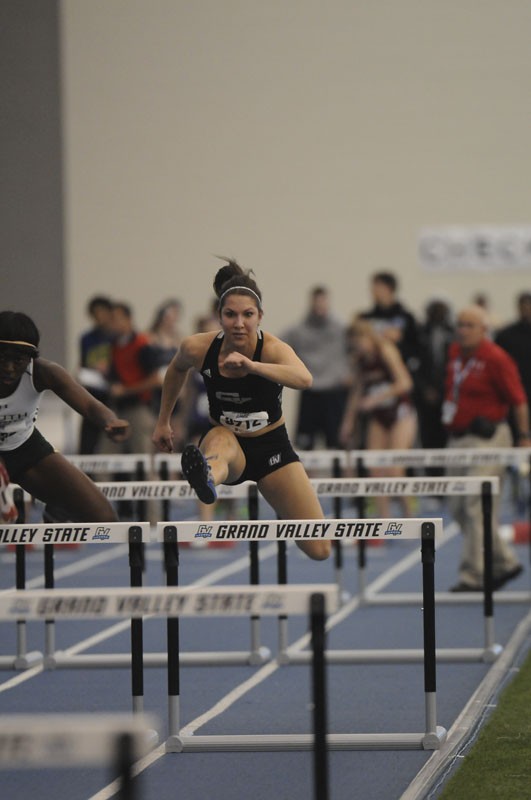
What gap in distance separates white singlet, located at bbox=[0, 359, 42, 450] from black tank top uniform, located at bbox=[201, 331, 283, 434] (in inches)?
34.0

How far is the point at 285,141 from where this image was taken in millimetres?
21828

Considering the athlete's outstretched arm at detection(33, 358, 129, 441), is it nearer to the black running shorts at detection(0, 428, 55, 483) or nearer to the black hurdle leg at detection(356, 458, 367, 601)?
the black running shorts at detection(0, 428, 55, 483)

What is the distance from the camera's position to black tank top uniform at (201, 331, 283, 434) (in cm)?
704

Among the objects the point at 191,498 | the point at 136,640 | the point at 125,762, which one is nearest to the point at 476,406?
the point at 191,498

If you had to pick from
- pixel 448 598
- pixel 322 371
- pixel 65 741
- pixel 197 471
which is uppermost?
pixel 322 371

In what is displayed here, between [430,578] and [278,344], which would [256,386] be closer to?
[278,344]

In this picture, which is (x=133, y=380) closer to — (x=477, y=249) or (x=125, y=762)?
(x=477, y=249)

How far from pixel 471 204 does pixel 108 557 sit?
989 cm

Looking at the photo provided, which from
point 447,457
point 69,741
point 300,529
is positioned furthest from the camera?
point 447,457

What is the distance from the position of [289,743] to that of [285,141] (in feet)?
53.1

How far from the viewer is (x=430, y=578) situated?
6266 mm

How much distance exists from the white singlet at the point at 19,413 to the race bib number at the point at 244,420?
94 centimetres

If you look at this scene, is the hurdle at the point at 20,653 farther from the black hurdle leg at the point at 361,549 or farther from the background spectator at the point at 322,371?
the background spectator at the point at 322,371

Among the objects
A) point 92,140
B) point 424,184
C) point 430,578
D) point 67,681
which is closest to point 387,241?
point 424,184
